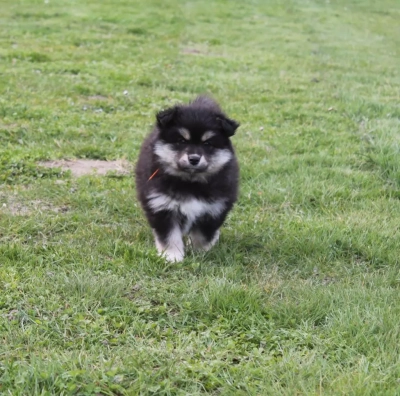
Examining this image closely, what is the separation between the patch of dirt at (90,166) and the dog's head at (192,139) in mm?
1872

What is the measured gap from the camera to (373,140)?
6676 millimetres

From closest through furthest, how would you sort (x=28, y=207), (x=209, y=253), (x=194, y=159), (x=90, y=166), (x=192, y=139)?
(x=194, y=159) < (x=192, y=139) < (x=209, y=253) < (x=28, y=207) < (x=90, y=166)

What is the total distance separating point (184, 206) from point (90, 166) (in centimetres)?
233

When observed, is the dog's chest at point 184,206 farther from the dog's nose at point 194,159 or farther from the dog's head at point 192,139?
the dog's nose at point 194,159

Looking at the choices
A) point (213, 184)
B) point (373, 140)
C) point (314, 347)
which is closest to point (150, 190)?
point (213, 184)

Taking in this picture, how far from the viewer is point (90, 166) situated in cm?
599

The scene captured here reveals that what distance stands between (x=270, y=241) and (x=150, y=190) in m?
1.07

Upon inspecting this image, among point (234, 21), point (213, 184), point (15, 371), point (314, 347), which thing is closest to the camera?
point (15, 371)

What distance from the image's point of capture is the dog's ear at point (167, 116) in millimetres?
3930

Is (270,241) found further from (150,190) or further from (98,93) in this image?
(98,93)

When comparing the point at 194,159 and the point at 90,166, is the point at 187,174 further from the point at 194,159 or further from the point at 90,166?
the point at 90,166

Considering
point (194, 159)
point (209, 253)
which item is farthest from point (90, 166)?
point (194, 159)

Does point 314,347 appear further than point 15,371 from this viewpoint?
Yes

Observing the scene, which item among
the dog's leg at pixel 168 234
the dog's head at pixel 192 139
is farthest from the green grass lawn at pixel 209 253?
the dog's head at pixel 192 139
